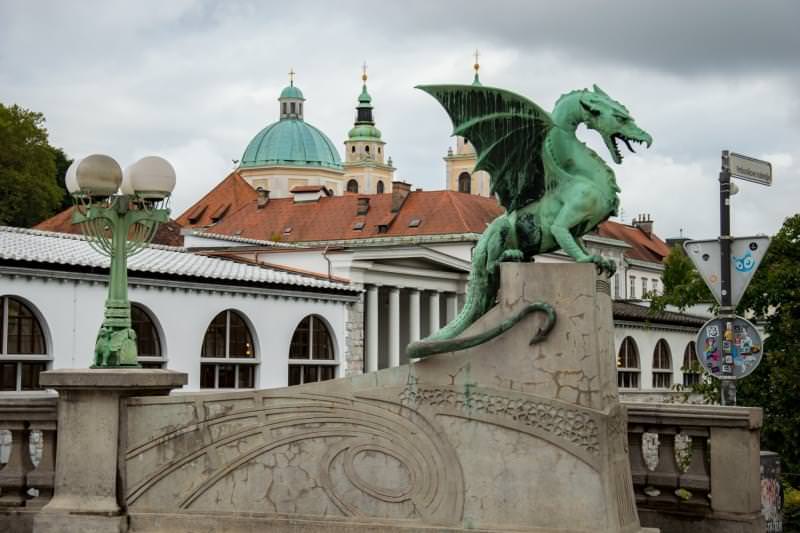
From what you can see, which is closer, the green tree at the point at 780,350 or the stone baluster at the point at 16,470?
the stone baluster at the point at 16,470

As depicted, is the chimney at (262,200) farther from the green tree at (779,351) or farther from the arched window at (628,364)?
the green tree at (779,351)

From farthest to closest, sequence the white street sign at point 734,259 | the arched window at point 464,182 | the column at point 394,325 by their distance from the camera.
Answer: the arched window at point 464,182, the column at point 394,325, the white street sign at point 734,259

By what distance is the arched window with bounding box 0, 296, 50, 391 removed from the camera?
99.0 feet

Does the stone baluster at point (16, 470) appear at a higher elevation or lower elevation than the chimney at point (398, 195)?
lower

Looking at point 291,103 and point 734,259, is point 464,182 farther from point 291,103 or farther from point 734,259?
point 734,259

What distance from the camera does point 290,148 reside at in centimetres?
14550

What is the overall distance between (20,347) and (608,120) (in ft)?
76.4

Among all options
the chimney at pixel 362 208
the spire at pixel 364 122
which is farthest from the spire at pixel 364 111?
the chimney at pixel 362 208

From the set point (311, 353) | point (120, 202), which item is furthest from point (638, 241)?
point (120, 202)

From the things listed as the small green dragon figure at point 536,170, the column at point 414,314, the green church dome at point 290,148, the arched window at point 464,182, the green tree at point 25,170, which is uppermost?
the green church dome at point 290,148

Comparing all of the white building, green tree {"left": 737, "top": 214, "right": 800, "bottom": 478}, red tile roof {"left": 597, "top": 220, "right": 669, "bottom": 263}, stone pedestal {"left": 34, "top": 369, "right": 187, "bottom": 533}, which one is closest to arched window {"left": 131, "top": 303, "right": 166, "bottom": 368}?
the white building

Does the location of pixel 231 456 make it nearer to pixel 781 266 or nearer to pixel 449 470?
pixel 449 470

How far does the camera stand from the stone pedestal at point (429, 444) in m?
8.99

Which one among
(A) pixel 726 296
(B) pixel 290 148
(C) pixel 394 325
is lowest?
(A) pixel 726 296
